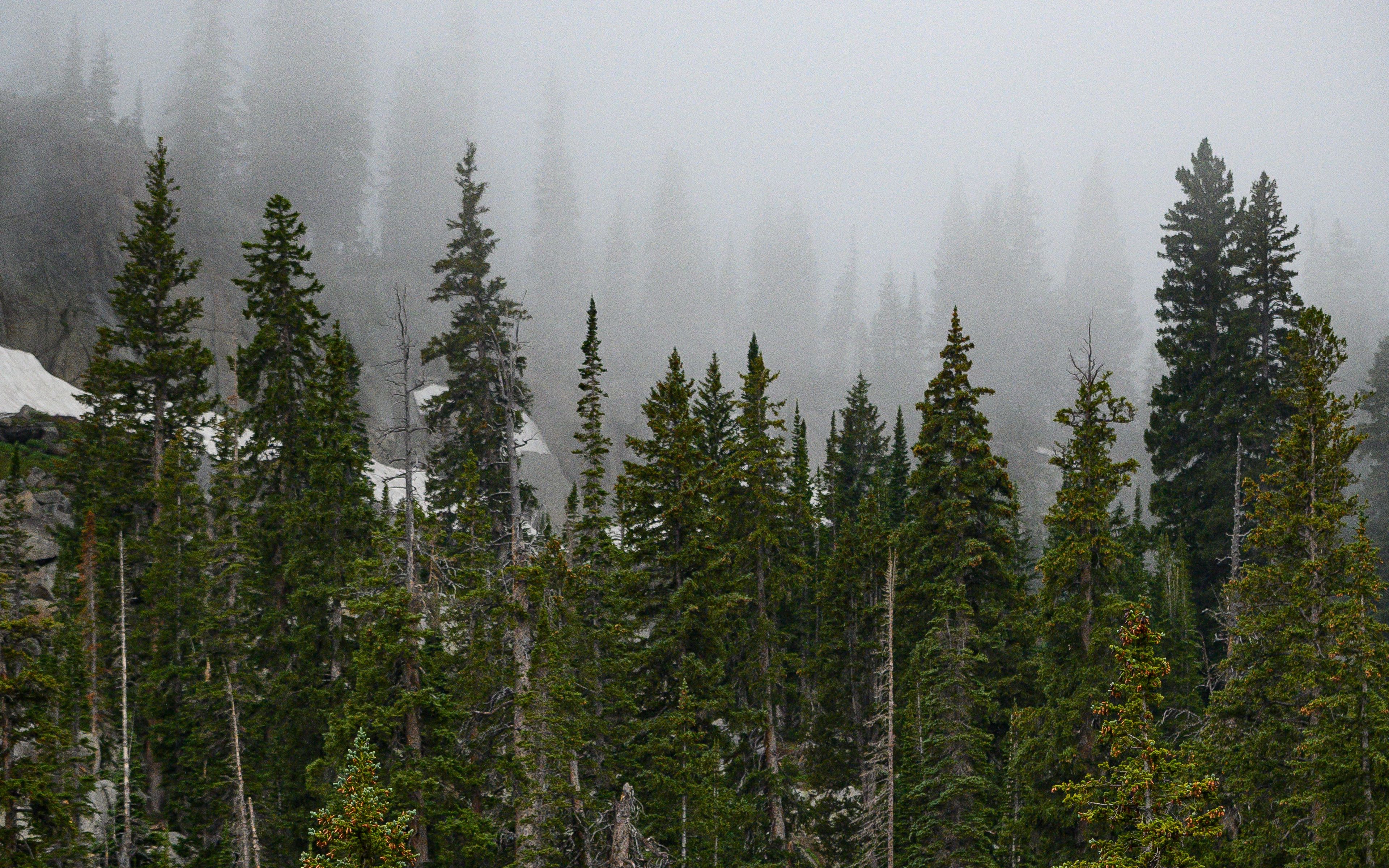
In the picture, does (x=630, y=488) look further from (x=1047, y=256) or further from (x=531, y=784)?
(x=1047, y=256)

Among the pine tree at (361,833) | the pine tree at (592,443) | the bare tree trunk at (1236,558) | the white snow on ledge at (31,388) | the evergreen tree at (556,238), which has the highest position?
the evergreen tree at (556,238)

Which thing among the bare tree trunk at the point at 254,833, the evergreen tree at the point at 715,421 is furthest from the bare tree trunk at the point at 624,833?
the evergreen tree at the point at 715,421

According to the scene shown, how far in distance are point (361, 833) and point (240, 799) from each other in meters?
12.9

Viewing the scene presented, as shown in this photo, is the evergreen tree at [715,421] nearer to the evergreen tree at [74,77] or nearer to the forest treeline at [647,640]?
the forest treeline at [647,640]

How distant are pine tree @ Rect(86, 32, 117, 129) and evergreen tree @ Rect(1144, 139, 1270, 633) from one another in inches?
3792

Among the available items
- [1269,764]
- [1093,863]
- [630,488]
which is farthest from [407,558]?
[1269,764]

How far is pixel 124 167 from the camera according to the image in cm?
7031

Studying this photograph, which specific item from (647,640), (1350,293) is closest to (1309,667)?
(647,640)

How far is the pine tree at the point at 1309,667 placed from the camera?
1471cm

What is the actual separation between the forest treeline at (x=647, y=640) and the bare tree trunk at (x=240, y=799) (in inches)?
10.0

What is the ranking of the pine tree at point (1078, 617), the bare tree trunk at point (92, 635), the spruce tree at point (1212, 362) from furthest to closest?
the spruce tree at point (1212, 362) < the bare tree trunk at point (92, 635) < the pine tree at point (1078, 617)

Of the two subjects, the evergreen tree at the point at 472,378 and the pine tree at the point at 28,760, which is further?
the evergreen tree at the point at 472,378

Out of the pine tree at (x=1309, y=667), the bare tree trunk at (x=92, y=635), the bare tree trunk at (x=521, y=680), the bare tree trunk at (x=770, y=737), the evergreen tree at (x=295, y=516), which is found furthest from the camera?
the bare tree trunk at (x=770, y=737)

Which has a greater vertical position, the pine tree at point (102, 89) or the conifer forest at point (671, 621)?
the pine tree at point (102, 89)
